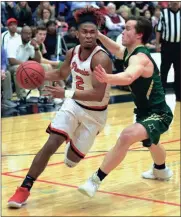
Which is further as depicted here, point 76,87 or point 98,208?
point 76,87

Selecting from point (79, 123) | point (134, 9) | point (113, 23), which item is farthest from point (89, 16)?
Answer: point (134, 9)

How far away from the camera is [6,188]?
572 cm

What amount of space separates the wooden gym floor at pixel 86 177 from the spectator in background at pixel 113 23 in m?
6.09

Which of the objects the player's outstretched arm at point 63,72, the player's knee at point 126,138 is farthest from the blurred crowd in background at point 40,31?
the player's knee at point 126,138

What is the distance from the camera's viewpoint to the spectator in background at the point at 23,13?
12.9 m

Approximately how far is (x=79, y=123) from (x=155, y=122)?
721 mm

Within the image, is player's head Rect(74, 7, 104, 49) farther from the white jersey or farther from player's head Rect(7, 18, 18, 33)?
player's head Rect(7, 18, 18, 33)

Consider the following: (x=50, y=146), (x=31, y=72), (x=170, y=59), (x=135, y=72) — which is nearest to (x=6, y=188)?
(x=50, y=146)

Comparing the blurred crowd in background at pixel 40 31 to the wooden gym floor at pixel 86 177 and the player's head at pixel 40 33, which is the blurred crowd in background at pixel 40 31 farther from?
the wooden gym floor at pixel 86 177

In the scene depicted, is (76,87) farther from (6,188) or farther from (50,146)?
(6,188)

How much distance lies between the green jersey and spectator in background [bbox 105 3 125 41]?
8.85m

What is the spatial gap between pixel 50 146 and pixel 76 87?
66 cm

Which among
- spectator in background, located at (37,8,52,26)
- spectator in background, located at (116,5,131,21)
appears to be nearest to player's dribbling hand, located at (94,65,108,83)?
spectator in background, located at (37,8,52,26)

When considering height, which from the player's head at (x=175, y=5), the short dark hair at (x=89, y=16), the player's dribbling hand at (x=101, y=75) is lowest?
the player's head at (x=175, y=5)
